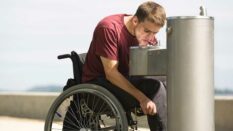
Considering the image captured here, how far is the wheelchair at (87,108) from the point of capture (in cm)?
453

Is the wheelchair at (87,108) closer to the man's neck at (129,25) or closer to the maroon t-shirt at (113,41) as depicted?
the maroon t-shirt at (113,41)

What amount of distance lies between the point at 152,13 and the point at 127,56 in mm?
354

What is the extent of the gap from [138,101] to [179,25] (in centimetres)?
87

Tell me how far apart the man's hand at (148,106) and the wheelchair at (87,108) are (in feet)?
0.42

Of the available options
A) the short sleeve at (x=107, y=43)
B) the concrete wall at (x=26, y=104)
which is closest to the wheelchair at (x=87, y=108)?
the short sleeve at (x=107, y=43)

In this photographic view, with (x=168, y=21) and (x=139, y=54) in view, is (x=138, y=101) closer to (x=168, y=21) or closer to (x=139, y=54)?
(x=139, y=54)

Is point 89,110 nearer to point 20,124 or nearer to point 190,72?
point 190,72

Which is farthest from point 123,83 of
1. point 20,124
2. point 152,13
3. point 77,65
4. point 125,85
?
point 20,124

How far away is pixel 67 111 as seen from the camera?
4992mm

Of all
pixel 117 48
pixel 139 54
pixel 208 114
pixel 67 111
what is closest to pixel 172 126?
pixel 208 114

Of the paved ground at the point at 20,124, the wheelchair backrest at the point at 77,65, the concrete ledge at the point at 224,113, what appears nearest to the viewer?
the wheelchair backrest at the point at 77,65

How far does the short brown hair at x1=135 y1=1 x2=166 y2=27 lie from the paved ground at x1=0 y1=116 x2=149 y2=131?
3.39 metres

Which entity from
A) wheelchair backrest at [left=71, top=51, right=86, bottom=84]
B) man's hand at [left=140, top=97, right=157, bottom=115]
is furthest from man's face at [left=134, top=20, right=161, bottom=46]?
wheelchair backrest at [left=71, top=51, right=86, bottom=84]

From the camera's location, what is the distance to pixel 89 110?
4.79m
